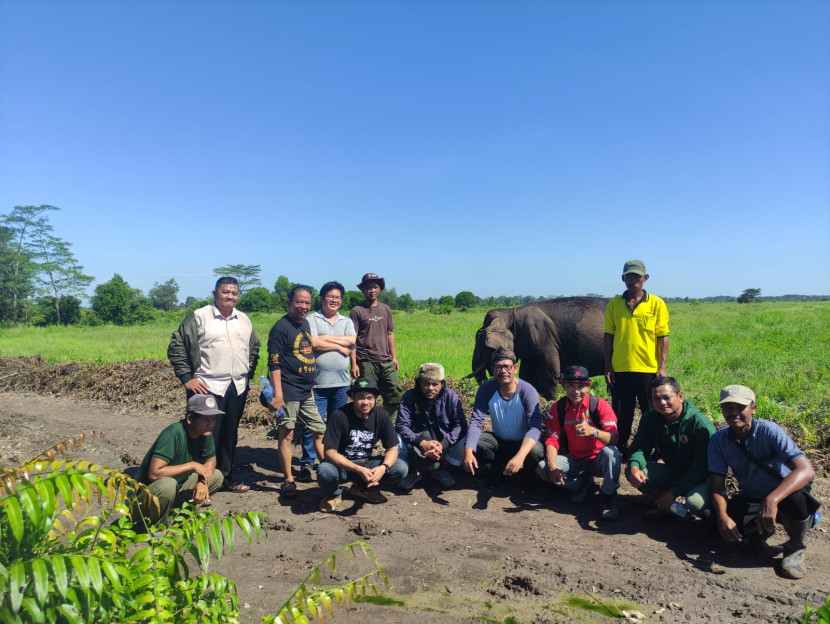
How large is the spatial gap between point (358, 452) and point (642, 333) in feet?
10.4

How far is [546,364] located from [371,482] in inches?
242

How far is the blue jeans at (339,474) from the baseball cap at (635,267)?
9.98 feet

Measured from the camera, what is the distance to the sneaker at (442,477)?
221 inches

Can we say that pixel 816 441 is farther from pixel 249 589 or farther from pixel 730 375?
pixel 249 589

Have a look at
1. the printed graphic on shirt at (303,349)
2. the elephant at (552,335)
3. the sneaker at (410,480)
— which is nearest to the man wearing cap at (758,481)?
the sneaker at (410,480)

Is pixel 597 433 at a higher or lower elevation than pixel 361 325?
lower

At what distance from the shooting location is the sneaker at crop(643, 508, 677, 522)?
479 centimetres

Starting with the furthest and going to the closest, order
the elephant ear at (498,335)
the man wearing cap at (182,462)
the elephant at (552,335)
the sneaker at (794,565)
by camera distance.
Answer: the elephant at (552,335)
the elephant ear at (498,335)
the man wearing cap at (182,462)
the sneaker at (794,565)

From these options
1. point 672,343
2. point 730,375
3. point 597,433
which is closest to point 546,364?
point 730,375

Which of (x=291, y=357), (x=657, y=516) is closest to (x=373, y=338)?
(x=291, y=357)

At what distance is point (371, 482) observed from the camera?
4.95 metres

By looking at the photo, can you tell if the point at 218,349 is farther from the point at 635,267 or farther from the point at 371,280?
the point at 635,267

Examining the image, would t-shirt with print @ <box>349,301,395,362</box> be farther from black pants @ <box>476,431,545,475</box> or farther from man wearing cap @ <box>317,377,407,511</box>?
black pants @ <box>476,431,545,475</box>

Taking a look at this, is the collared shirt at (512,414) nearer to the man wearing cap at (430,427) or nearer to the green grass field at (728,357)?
the man wearing cap at (430,427)
